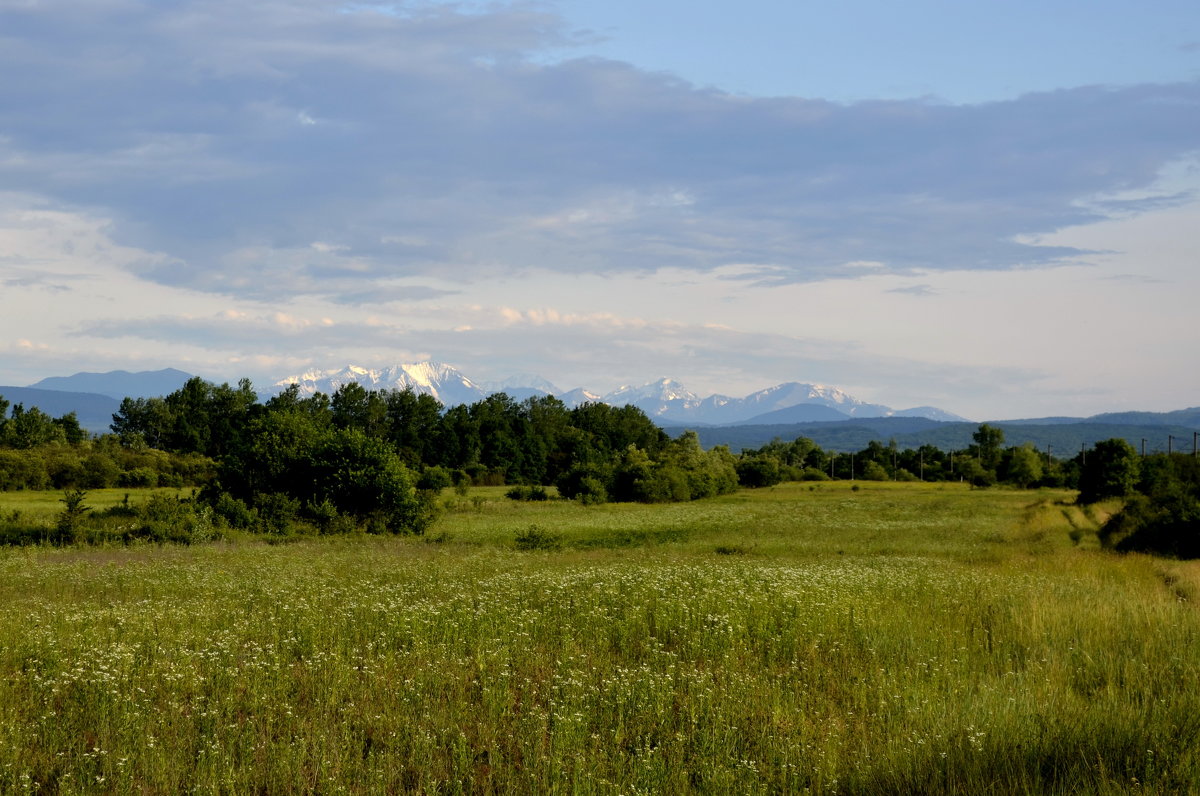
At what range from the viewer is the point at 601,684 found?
972 centimetres

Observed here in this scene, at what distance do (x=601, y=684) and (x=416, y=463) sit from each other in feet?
325

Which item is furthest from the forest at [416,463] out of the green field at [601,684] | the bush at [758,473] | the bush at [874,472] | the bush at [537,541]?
the green field at [601,684]

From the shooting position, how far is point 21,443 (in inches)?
4122

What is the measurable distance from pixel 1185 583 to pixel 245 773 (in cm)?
2188

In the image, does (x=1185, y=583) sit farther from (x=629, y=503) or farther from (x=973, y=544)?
(x=629, y=503)

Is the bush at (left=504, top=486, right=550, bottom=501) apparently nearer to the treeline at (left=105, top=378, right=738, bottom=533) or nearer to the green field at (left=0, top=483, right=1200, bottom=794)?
the treeline at (left=105, top=378, right=738, bottom=533)

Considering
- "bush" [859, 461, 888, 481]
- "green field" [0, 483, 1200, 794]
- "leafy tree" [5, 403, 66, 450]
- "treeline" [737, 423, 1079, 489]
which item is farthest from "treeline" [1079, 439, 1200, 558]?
"leafy tree" [5, 403, 66, 450]

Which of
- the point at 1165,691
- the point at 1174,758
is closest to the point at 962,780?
the point at 1174,758

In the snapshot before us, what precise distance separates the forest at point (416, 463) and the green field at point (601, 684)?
842 inches

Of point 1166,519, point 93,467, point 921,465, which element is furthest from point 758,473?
point 1166,519

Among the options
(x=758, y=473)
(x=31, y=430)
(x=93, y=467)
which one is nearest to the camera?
(x=93, y=467)

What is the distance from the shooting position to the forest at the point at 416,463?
39.9m

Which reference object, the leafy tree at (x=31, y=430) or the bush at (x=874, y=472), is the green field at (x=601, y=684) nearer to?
the leafy tree at (x=31, y=430)

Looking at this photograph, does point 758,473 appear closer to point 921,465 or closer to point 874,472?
point 874,472
